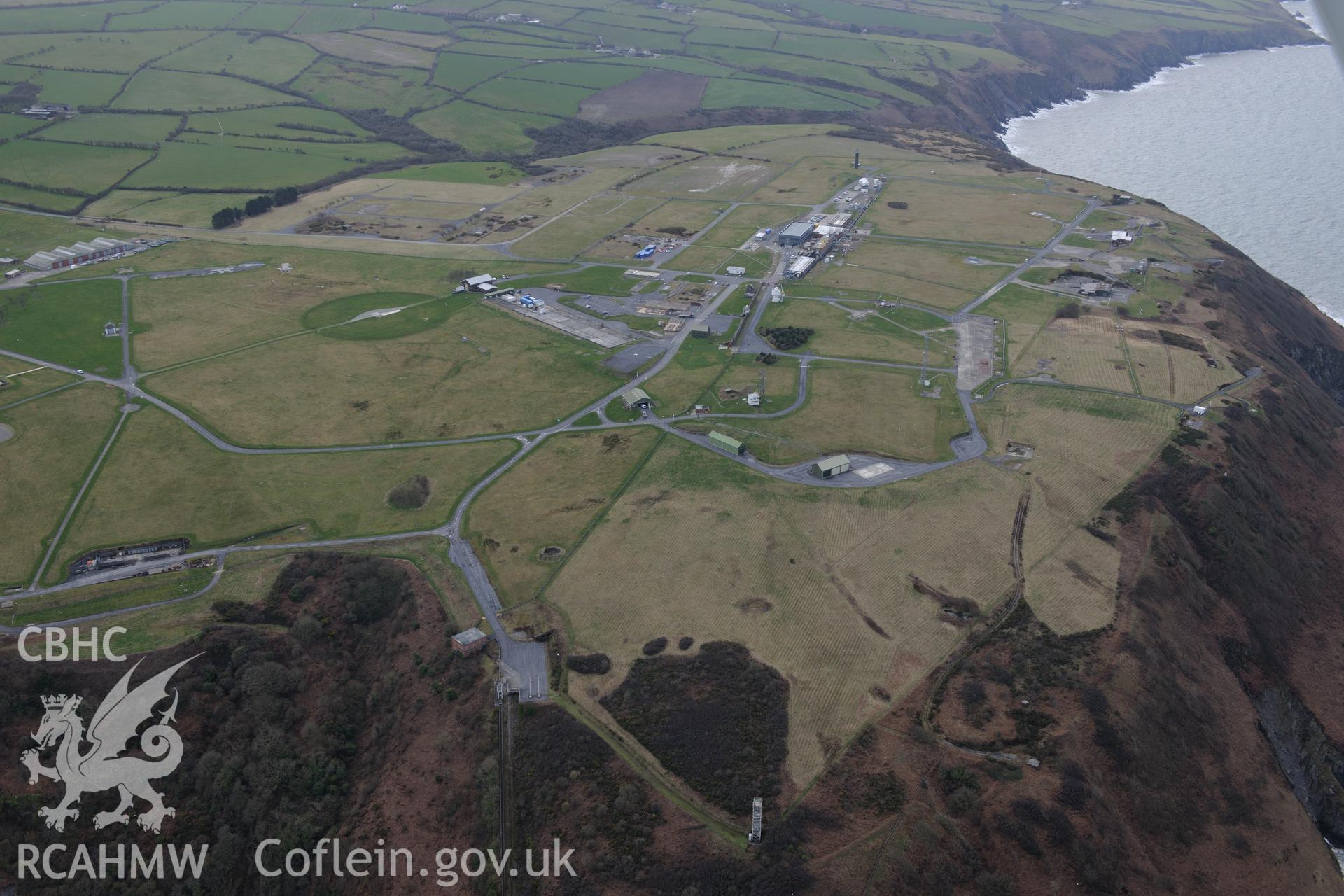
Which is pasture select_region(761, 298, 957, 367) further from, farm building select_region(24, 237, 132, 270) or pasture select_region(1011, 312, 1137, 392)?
farm building select_region(24, 237, 132, 270)

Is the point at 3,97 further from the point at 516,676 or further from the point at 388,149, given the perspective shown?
the point at 516,676

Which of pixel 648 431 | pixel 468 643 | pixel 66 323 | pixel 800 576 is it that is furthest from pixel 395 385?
pixel 800 576

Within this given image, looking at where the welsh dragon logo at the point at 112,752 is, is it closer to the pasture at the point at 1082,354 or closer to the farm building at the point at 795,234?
the pasture at the point at 1082,354

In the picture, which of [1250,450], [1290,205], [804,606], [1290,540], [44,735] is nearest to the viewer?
[44,735]

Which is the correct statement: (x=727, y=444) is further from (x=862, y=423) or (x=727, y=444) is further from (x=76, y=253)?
(x=76, y=253)

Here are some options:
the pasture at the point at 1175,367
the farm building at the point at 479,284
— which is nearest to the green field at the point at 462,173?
the farm building at the point at 479,284

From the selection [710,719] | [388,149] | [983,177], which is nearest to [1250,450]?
[710,719]
